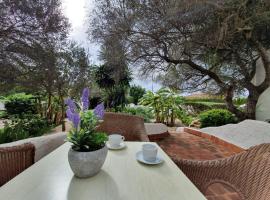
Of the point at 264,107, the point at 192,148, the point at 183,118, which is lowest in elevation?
the point at 192,148

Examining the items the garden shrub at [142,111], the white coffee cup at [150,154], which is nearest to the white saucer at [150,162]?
the white coffee cup at [150,154]

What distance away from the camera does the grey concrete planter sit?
1151mm

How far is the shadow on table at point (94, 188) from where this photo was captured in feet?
3.25

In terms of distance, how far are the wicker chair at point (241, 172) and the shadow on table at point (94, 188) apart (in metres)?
0.63

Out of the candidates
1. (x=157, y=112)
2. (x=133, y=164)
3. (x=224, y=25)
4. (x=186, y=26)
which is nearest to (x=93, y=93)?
(x=157, y=112)

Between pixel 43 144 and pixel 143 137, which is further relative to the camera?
pixel 143 137

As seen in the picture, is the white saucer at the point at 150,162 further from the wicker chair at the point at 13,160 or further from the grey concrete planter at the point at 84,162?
the wicker chair at the point at 13,160

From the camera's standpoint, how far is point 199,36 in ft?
17.2

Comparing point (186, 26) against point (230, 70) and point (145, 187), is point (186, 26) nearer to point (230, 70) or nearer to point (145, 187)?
point (230, 70)

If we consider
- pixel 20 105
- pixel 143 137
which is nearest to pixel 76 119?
pixel 143 137

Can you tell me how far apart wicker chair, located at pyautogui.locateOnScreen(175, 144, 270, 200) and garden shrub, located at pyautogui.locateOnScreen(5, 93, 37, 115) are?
8330mm

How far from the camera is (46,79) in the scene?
215 inches

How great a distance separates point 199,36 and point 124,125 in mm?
3474

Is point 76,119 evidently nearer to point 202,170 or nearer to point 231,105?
point 202,170
